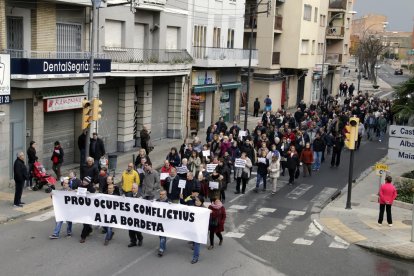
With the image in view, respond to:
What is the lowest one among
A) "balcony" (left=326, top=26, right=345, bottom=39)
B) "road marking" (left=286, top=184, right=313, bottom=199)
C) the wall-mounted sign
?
"road marking" (left=286, top=184, right=313, bottom=199)

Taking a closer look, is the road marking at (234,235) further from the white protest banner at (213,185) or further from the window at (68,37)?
the window at (68,37)

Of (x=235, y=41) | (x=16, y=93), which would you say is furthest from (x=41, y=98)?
(x=235, y=41)

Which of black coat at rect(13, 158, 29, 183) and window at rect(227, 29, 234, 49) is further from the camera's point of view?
window at rect(227, 29, 234, 49)

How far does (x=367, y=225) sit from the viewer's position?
17469 mm

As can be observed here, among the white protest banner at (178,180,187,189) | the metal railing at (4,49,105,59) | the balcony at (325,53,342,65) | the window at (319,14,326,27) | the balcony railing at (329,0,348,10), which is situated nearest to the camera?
the white protest banner at (178,180,187,189)

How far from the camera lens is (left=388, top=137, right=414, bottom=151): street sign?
706 inches

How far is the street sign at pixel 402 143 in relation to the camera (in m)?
17.9

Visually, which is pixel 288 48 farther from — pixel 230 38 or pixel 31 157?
pixel 31 157

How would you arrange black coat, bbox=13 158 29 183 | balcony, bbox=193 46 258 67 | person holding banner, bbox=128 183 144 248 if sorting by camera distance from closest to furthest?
person holding banner, bbox=128 183 144 248 < black coat, bbox=13 158 29 183 < balcony, bbox=193 46 258 67

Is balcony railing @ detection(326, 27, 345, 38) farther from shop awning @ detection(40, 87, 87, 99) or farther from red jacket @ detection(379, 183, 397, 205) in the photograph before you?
red jacket @ detection(379, 183, 397, 205)

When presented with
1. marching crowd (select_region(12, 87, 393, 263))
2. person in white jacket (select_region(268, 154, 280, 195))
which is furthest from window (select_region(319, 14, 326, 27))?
person in white jacket (select_region(268, 154, 280, 195))

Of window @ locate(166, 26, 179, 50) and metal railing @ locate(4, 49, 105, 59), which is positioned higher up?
window @ locate(166, 26, 179, 50)

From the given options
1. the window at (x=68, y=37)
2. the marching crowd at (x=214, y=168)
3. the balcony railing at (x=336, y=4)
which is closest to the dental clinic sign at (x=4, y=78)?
the marching crowd at (x=214, y=168)

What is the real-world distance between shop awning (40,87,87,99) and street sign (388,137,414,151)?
40.8 feet
